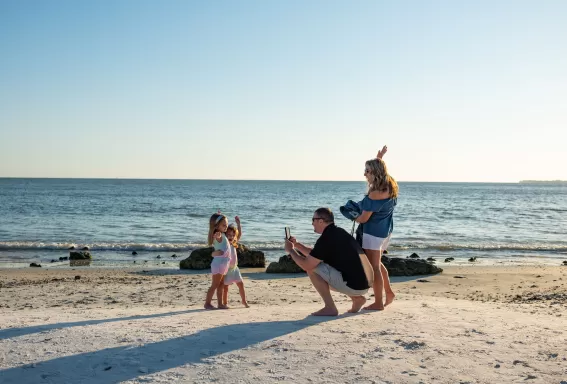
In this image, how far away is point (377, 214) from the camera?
655 centimetres

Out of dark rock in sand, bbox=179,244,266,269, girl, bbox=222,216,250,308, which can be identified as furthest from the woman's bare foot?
dark rock in sand, bbox=179,244,266,269

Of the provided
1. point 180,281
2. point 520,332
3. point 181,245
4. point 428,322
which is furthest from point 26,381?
point 181,245

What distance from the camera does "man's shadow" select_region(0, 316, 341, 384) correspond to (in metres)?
4.31

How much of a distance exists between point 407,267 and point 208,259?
17.5ft

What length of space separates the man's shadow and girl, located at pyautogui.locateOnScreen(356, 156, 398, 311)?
5.31ft

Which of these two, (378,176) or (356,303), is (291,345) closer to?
(356,303)

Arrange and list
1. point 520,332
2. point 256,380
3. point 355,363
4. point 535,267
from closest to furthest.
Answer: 1. point 256,380
2. point 355,363
3. point 520,332
4. point 535,267

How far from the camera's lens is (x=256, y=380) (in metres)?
4.18

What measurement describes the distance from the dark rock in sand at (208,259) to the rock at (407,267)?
149 inches

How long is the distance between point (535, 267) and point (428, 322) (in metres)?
11.9

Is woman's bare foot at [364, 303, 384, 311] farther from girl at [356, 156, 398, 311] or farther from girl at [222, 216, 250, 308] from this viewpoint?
girl at [222, 216, 250, 308]

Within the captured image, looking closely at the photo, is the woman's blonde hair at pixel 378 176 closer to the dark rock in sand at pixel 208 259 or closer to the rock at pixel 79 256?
the dark rock in sand at pixel 208 259

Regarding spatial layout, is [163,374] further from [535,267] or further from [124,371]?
[535,267]

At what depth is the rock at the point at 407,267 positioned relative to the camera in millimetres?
12922
